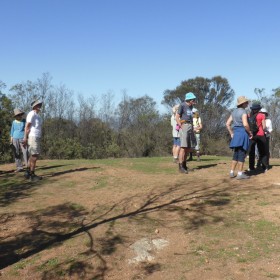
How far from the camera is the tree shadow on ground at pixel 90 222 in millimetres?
4090

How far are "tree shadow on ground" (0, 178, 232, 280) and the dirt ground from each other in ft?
0.04

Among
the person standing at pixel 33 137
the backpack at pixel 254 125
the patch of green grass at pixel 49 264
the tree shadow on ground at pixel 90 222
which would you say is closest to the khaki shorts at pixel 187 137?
the backpack at pixel 254 125

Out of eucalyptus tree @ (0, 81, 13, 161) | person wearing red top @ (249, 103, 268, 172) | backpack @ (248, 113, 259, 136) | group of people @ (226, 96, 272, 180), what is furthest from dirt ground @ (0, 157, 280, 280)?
eucalyptus tree @ (0, 81, 13, 161)

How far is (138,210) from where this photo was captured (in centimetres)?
578

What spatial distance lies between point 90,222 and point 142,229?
2.73 ft

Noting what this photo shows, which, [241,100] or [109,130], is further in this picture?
[109,130]

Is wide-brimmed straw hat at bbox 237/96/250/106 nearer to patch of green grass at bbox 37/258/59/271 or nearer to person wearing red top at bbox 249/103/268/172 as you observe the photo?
person wearing red top at bbox 249/103/268/172

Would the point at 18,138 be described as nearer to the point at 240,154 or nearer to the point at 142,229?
the point at 240,154

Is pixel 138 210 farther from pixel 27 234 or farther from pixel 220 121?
pixel 220 121

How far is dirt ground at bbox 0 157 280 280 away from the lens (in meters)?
3.95

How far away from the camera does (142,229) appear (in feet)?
16.2

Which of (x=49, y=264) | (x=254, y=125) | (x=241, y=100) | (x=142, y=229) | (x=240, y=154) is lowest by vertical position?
(x=49, y=264)

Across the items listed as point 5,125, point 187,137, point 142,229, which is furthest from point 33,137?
point 5,125

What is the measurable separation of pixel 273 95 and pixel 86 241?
138ft
